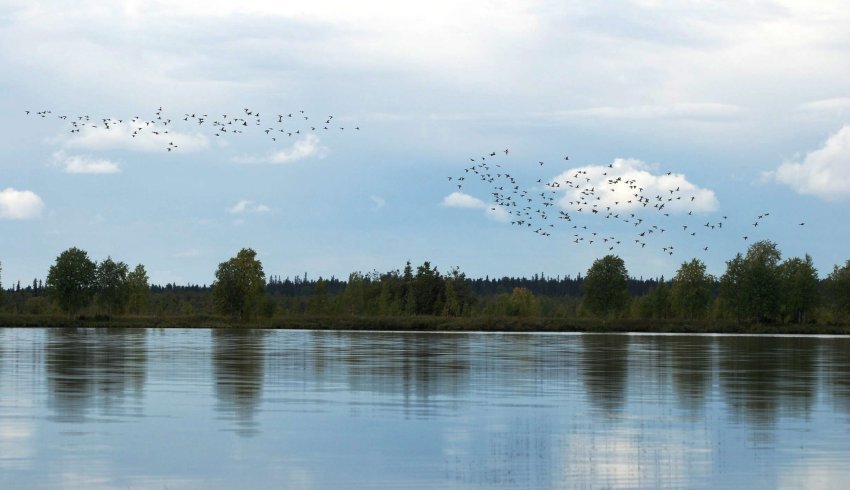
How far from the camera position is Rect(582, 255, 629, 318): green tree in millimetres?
181750

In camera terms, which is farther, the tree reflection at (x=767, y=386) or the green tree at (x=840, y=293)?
the green tree at (x=840, y=293)

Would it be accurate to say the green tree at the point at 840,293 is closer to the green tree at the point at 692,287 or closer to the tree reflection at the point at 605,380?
the green tree at the point at 692,287

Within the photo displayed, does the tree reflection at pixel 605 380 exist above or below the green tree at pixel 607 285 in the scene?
below

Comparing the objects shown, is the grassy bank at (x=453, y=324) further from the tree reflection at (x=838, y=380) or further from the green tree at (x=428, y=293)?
the tree reflection at (x=838, y=380)

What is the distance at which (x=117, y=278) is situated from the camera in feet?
645

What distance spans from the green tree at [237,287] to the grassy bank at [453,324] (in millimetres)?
9634

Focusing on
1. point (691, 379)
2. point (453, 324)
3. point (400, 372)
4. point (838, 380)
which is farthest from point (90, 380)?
point (453, 324)

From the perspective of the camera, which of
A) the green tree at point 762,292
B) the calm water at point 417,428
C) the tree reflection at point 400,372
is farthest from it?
the green tree at point 762,292

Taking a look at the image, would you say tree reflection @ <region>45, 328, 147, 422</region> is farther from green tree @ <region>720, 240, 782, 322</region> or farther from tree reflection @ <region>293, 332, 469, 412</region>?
green tree @ <region>720, 240, 782, 322</region>

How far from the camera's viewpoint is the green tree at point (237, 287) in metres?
173

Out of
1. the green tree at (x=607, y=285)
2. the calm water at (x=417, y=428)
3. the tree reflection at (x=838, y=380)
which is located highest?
the green tree at (x=607, y=285)

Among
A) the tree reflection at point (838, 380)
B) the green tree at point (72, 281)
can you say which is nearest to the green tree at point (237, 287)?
the green tree at point (72, 281)

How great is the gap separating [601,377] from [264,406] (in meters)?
17.4

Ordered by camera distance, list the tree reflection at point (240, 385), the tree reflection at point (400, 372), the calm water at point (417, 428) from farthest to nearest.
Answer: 1. the tree reflection at point (400, 372)
2. the tree reflection at point (240, 385)
3. the calm water at point (417, 428)
